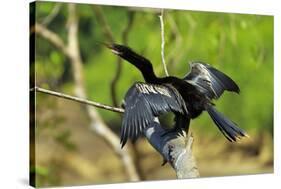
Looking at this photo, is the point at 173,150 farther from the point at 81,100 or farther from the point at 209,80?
the point at 209,80

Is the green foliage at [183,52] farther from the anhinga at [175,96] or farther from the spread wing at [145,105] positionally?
the spread wing at [145,105]

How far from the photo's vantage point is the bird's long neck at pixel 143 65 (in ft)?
14.1

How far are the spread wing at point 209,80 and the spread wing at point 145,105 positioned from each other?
0.21 meters

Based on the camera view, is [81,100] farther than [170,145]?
Yes

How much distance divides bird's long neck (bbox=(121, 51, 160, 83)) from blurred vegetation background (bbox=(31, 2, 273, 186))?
4cm

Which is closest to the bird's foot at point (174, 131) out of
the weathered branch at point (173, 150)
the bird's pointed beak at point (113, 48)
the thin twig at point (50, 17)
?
the weathered branch at point (173, 150)

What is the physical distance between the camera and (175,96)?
4.22 m

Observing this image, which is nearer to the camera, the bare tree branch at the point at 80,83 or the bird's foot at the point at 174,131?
the bird's foot at the point at 174,131

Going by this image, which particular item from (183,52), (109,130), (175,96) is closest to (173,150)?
(175,96)

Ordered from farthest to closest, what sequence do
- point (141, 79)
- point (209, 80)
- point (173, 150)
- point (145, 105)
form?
point (209, 80) < point (141, 79) < point (145, 105) < point (173, 150)

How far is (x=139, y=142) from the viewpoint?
433cm

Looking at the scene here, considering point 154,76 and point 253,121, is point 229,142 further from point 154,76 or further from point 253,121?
point 154,76

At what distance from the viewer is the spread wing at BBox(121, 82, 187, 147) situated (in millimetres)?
3920

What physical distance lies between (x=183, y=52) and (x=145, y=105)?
2.31 ft
